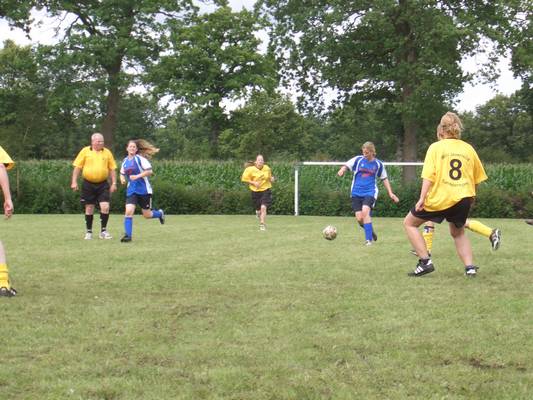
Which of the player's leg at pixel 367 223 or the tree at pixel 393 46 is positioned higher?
the tree at pixel 393 46

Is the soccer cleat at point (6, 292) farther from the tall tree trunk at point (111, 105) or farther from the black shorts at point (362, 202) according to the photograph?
the tall tree trunk at point (111, 105)

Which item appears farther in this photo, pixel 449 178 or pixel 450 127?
pixel 450 127

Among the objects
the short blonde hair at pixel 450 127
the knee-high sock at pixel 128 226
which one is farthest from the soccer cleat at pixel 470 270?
the knee-high sock at pixel 128 226

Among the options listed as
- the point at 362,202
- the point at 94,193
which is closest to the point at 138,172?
the point at 94,193

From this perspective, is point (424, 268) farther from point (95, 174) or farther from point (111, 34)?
point (111, 34)

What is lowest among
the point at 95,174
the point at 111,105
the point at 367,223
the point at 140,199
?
the point at 367,223

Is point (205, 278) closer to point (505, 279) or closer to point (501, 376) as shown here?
point (505, 279)

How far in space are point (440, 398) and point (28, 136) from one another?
33338 mm

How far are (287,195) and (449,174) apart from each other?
19.2 meters

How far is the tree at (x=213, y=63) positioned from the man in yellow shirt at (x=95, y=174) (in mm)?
29222

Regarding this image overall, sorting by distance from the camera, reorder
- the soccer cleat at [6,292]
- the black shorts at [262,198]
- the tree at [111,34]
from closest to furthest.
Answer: the soccer cleat at [6,292] → the black shorts at [262,198] → the tree at [111,34]

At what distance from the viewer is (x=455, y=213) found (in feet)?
24.1

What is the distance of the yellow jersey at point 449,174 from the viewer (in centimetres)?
725

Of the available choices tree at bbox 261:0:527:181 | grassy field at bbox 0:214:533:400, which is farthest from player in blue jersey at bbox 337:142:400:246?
tree at bbox 261:0:527:181
